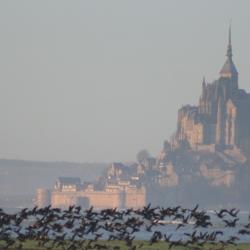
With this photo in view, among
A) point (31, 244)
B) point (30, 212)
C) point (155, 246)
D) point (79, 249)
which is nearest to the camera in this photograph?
point (30, 212)

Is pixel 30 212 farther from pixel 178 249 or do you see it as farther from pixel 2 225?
pixel 178 249

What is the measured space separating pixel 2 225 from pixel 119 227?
9.79ft

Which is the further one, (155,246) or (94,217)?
(155,246)

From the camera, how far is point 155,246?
1966 inches

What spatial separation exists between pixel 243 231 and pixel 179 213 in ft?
5.09

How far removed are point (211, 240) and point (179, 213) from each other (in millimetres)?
1104

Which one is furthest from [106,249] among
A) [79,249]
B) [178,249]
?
[178,249]

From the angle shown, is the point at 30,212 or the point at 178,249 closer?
the point at 30,212

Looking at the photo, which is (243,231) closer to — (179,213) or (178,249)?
(179,213)

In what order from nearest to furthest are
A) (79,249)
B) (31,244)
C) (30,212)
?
(30,212) → (79,249) → (31,244)

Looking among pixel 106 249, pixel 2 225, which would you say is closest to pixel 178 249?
pixel 106 249

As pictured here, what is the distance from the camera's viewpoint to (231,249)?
48.4m

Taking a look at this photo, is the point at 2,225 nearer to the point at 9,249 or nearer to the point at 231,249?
the point at 9,249

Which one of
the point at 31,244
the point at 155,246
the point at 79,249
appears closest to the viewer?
the point at 79,249
